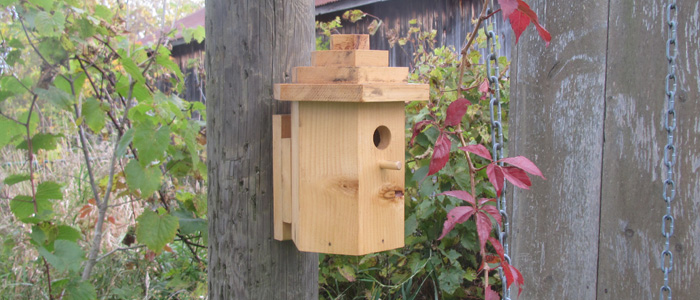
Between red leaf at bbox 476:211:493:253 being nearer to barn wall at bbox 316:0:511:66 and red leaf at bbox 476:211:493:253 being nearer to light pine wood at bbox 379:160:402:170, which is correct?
light pine wood at bbox 379:160:402:170

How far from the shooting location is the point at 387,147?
167 centimetres

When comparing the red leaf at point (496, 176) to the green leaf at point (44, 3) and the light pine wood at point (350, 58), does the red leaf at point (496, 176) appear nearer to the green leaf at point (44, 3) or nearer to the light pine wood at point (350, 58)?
the light pine wood at point (350, 58)

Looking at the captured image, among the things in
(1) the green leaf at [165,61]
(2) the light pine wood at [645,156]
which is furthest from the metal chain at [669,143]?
(1) the green leaf at [165,61]

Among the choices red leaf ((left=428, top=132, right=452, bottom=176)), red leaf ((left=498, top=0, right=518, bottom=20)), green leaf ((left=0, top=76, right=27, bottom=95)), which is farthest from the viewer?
green leaf ((left=0, top=76, right=27, bottom=95))

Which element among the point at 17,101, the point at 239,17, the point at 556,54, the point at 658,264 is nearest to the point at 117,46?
the point at 239,17

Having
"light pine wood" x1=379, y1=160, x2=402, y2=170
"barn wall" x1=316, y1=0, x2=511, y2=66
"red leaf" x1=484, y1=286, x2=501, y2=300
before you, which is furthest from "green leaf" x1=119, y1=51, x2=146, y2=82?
"barn wall" x1=316, y1=0, x2=511, y2=66

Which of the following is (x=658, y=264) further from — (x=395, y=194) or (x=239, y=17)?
(x=239, y=17)

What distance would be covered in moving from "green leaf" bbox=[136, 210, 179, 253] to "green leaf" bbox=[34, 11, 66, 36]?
839mm

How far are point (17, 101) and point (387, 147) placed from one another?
5565 mm

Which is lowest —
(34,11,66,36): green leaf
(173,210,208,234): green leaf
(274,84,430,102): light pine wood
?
(173,210,208,234): green leaf

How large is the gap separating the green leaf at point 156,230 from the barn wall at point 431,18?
16.4 ft

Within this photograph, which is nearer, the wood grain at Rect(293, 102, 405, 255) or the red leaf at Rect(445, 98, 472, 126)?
the red leaf at Rect(445, 98, 472, 126)

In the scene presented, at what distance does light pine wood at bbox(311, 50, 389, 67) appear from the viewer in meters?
1.56

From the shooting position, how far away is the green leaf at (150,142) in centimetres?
229
